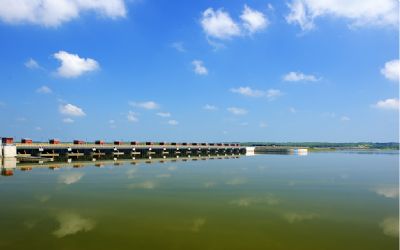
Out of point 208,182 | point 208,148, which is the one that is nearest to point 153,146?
point 208,148

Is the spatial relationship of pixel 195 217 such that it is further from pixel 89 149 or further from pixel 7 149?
pixel 89 149

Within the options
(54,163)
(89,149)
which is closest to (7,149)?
(54,163)

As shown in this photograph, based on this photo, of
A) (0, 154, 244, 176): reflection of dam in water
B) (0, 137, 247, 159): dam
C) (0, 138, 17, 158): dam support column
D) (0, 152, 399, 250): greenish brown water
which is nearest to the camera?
(0, 152, 399, 250): greenish brown water

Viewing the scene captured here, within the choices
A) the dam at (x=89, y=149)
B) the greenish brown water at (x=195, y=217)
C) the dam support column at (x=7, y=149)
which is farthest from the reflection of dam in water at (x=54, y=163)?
the greenish brown water at (x=195, y=217)

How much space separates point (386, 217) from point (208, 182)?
662 inches

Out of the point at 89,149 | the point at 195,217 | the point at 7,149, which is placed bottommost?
the point at 195,217

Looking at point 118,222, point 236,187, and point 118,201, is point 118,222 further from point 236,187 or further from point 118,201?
point 236,187

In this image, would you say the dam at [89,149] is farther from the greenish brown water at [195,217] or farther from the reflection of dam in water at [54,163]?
the greenish brown water at [195,217]

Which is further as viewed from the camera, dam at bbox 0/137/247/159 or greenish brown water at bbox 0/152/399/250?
dam at bbox 0/137/247/159

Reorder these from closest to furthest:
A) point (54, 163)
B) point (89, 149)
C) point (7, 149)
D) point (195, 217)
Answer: point (195, 217) < point (54, 163) < point (7, 149) < point (89, 149)

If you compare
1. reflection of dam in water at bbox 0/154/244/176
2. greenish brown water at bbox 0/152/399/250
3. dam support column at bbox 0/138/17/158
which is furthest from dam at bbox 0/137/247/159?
greenish brown water at bbox 0/152/399/250

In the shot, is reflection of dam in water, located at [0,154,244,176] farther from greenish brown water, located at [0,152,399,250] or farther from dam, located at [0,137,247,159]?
greenish brown water, located at [0,152,399,250]

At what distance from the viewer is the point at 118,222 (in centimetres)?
1599

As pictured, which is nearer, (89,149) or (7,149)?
(7,149)
